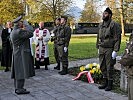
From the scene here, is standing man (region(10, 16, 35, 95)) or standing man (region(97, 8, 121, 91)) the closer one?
standing man (region(10, 16, 35, 95))

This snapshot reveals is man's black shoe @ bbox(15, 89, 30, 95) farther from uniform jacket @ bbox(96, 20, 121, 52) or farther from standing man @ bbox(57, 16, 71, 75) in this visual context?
standing man @ bbox(57, 16, 71, 75)

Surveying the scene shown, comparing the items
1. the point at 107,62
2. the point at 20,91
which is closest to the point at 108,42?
the point at 107,62

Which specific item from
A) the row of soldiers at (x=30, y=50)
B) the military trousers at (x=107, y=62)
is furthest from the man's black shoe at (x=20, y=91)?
the military trousers at (x=107, y=62)

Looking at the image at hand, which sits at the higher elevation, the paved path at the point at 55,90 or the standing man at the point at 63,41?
the standing man at the point at 63,41

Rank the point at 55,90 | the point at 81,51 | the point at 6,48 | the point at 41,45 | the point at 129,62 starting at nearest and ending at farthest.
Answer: the point at 129,62, the point at 55,90, the point at 6,48, the point at 41,45, the point at 81,51

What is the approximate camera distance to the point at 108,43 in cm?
817

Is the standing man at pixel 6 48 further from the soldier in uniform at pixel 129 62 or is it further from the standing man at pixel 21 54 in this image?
the soldier in uniform at pixel 129 62

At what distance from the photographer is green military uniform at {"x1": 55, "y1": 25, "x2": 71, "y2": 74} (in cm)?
1070

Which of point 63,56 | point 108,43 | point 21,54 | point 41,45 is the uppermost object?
point 108,43

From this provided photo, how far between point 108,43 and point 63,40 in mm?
2834

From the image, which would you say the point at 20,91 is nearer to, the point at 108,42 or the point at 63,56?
the point at 108,42

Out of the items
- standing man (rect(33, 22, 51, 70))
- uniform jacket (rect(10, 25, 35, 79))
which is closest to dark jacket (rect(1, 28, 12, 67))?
standing man (rect(33, 22, 51, 70))

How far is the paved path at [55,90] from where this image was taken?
7617mm

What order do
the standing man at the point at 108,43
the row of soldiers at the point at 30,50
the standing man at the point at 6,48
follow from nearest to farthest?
the row of soldiers at the point at 30,50 < the standing man at the point at 108,43 < the standing man at the point at 6,48
